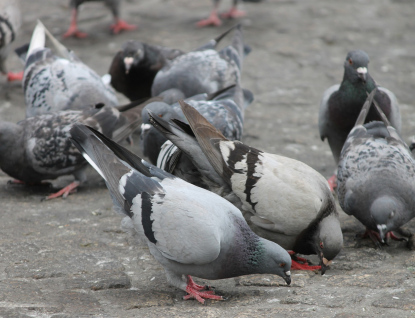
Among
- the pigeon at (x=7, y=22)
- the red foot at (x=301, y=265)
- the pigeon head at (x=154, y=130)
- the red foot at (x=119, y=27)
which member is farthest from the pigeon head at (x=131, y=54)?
the red foot at (x=301, y=265)

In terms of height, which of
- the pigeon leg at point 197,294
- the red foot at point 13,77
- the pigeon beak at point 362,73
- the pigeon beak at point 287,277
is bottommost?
the pigeon leg at point 197,294

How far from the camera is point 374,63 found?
9938mm

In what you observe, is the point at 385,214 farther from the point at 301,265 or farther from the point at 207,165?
the point at 207,165

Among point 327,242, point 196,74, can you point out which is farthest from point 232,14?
point 327,242

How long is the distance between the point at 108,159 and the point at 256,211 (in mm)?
1289

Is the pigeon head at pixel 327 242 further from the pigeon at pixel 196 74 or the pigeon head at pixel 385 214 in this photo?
the pigeon at pixel 196 74

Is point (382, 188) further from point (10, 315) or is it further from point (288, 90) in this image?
point (288, 90)

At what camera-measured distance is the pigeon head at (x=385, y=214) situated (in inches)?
187

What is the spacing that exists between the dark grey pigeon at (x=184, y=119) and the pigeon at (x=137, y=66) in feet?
4.80

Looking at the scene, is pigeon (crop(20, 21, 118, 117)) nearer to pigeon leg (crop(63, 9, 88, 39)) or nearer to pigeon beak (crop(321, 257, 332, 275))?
pigeon leg (crop(63, 9, 88, 39))

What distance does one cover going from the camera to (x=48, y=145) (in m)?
6.18

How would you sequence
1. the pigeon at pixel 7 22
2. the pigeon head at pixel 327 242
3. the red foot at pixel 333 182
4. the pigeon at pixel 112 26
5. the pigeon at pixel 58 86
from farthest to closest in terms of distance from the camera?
the pigeon at pixel 112 26, the pigeon at pixel 7 22, the pigeon at pixel 58 86, the red foot at pixel 333 182, the pigeon head at pixel 327 242

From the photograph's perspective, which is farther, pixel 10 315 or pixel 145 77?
pixel 145 77

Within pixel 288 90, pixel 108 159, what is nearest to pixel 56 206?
pixel 108 159
